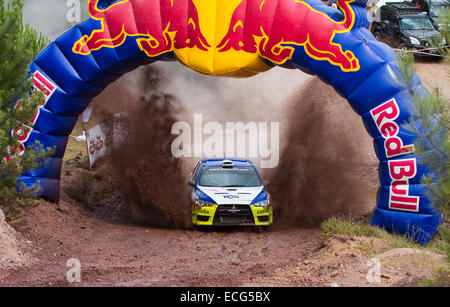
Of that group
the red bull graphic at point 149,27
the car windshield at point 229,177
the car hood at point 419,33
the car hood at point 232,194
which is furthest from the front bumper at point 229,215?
the car hood at point 419,33

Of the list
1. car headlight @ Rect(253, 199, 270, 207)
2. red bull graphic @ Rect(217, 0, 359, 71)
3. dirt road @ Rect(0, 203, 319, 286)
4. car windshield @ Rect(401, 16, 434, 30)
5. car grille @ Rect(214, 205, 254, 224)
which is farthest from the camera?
car windshield @ Rect(401, 16, 434, 30)

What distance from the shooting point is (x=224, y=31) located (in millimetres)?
12891

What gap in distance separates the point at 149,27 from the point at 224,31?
1.63m

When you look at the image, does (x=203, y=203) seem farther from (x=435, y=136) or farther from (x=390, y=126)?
(x=435, y=136)

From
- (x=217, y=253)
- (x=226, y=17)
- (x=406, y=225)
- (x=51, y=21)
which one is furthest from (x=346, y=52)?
(x=51, y=21)

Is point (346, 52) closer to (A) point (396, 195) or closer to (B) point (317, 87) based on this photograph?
(A) point (396, 195)

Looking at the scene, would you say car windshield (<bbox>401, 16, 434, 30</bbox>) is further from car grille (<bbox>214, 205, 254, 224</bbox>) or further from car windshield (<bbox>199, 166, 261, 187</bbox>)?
car grille (<bbox>214, 205, 254, 224</bbox>)

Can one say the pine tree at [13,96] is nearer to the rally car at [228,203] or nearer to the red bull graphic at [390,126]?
the rally car at [228,203]

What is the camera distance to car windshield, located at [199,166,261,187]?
1471 cm

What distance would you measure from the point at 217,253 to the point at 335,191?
5.55m

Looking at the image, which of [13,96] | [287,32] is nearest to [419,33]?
[287,32]

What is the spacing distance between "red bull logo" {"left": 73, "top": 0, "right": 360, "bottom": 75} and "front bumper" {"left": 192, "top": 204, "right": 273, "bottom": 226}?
2.96 meters

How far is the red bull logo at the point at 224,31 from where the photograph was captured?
40.7ft

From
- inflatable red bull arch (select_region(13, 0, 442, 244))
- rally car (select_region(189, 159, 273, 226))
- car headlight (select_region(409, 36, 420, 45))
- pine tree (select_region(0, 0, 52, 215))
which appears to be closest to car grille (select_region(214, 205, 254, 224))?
rally car (select_region(189, 159, 273, 226))
